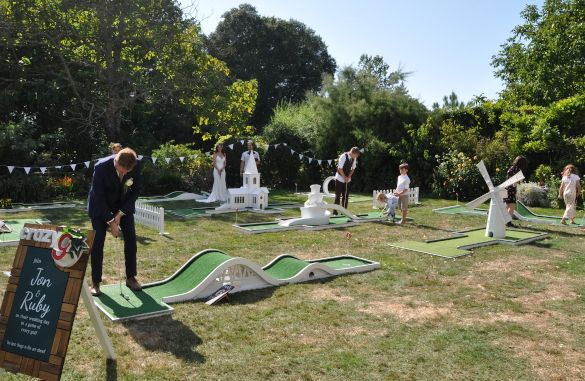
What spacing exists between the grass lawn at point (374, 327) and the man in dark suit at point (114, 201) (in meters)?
0.72

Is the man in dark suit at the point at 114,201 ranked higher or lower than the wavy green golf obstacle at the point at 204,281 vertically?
higher

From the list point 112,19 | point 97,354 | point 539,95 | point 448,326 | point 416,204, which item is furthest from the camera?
point 539,95

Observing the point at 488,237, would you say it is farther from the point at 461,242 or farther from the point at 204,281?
the point at 204,281

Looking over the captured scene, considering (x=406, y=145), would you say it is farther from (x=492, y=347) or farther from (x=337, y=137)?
(x=492, y=347)

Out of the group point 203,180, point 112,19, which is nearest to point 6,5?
point 112,19

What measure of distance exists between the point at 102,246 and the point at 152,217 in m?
5.00

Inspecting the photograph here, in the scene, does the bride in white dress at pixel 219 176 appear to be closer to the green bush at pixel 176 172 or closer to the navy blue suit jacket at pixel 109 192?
the green bush at pixel 176 172

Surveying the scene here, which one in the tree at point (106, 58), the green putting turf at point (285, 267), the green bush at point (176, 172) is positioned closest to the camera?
the green putting turf at point (285, 267)

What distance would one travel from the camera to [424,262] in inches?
336

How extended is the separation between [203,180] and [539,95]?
17546 mm

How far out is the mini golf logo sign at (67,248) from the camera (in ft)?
12.9

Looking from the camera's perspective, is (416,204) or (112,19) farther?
(112,19)

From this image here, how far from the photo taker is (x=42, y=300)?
393cm

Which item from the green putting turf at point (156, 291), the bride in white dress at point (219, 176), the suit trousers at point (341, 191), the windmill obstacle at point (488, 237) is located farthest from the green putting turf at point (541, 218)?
the green putting turf at point (156, 291)
